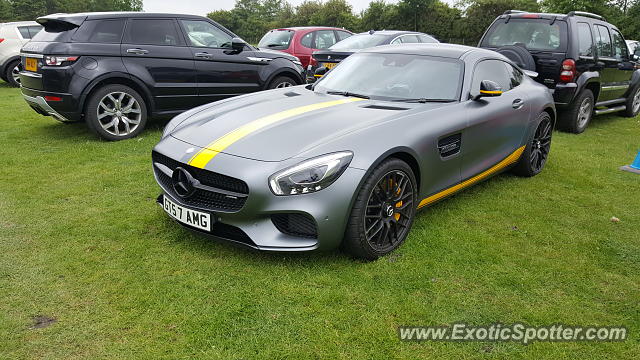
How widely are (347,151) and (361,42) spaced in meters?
6.42

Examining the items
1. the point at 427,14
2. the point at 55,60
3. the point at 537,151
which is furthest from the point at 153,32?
the point at 427,14

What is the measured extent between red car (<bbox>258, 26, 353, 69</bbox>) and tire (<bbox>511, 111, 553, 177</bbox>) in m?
6.29

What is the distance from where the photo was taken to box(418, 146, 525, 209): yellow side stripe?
12.5 feet

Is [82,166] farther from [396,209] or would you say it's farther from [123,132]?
[396,209]

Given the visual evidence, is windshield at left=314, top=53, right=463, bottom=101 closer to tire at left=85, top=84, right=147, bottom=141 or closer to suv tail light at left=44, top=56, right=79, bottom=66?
tire at left=85, top=84, right=147, bottom=141

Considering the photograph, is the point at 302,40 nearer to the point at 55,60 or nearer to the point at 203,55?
the point at 203,55

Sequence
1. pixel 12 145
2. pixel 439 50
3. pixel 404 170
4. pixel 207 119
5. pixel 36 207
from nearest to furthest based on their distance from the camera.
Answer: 1. pixel 404 170
2. pixel 207 119
3. pixel 36 207
4. pixel 439 50
5. pixel 12 145

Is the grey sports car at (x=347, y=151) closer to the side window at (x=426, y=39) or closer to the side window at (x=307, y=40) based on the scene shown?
the side window at (x=426, y=39)

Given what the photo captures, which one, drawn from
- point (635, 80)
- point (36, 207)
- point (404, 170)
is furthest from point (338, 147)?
point (635, 80)

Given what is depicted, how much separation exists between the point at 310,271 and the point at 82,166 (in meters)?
3.46

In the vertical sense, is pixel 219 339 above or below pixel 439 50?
below

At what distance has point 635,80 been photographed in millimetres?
9086

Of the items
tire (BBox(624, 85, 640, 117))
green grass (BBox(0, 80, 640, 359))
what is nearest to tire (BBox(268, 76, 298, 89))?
green grass (BBox(0, 80, 640, 359))

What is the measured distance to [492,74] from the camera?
15.3ft
